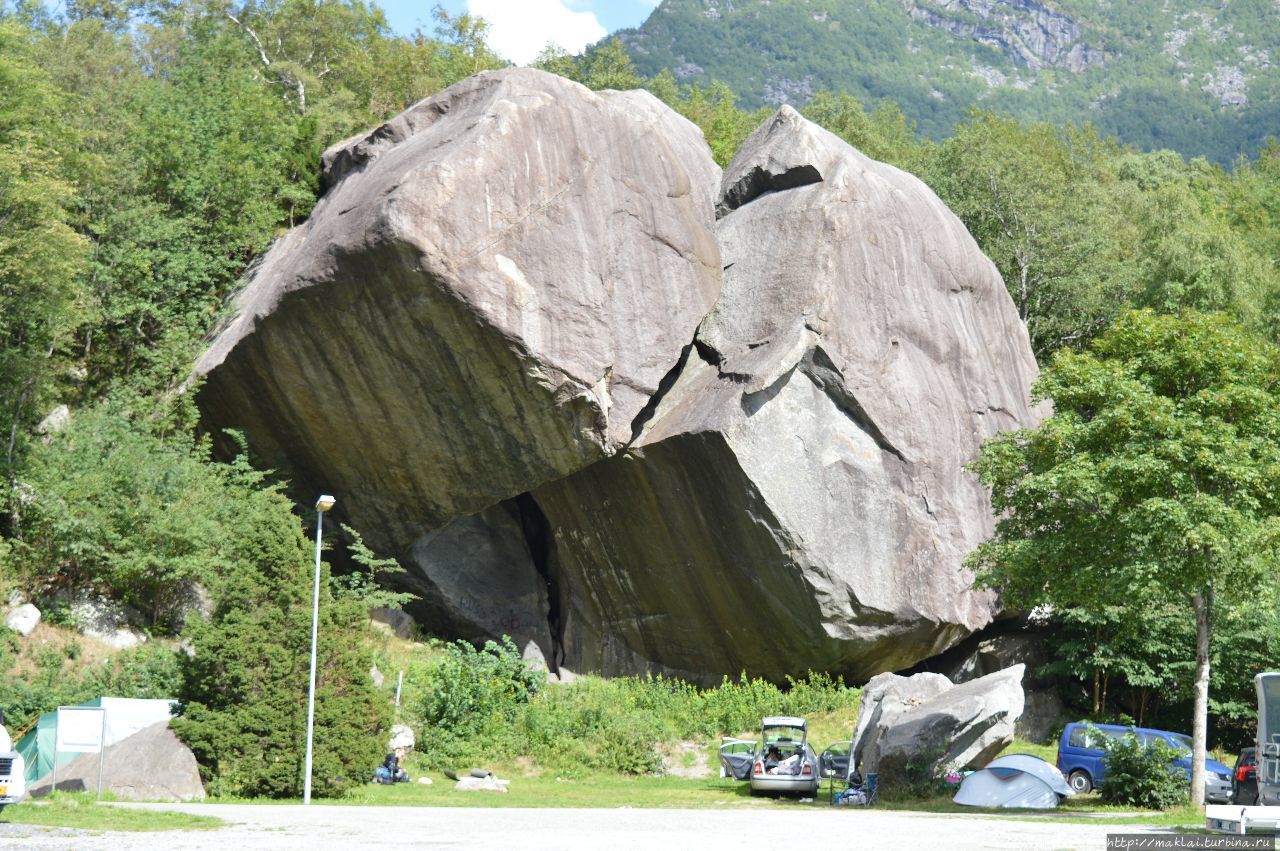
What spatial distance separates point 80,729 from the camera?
1889 cm

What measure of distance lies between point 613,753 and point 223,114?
882 inches

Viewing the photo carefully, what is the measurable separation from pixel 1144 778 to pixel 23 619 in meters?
22.1

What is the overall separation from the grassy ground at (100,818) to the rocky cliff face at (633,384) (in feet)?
40.5

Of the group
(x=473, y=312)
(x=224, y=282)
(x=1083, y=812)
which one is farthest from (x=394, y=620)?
(x=1083, y=812)

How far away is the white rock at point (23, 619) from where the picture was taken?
26188mm

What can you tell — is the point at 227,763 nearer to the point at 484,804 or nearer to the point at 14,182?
the point at 484,804

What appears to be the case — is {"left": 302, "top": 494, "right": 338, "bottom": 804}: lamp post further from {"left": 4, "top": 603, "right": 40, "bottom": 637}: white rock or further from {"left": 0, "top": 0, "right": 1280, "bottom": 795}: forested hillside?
{"left": 4, "top": 603, "right": 40, "bottom": 637}: white rock

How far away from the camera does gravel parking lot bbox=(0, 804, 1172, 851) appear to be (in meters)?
12.6

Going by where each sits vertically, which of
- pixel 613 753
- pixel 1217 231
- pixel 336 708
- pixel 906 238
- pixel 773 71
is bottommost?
pixel 613 753

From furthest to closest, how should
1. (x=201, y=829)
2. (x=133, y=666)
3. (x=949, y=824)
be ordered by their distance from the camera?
(x=133, y=666)
(x=949, y=824)
(x=201, y=829)

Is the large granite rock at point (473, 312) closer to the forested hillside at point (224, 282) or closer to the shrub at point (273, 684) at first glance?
the forested hillside at point (224, 282)

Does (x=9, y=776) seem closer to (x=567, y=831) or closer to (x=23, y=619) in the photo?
(x=567, y=831)

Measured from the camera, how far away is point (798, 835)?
14.5 m

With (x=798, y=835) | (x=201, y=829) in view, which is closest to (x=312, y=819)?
(x=201, y=829)
